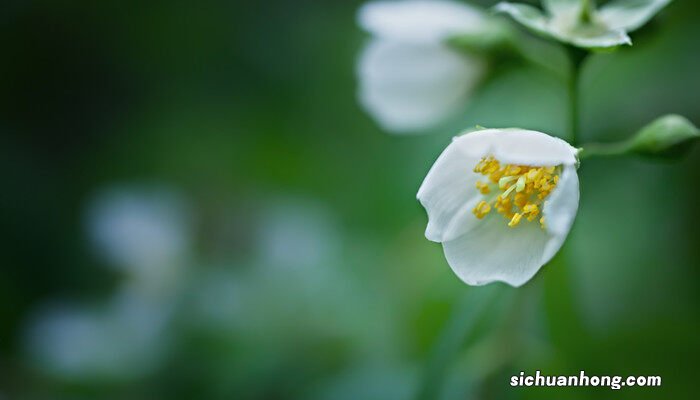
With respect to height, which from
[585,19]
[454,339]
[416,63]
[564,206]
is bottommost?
[564,206]

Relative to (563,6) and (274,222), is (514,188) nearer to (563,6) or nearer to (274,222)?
(563,6)

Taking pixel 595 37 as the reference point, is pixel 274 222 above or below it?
above

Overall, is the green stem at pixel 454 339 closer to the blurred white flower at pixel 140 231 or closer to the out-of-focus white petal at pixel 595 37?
the out-of-focus white petal at pixel 595 37

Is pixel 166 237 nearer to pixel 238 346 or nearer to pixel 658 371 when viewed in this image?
pixel 238 346

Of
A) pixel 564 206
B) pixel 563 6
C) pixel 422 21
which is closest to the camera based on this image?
pixel 564 206

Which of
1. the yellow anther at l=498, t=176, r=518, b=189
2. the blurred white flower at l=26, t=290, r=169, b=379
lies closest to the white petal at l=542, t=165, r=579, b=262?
the yellow anther at l=498, t=176, r=518, b=189

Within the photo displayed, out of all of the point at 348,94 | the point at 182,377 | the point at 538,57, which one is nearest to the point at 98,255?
the point at 182,377

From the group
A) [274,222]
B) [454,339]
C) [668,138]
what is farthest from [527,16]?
[274,222]
